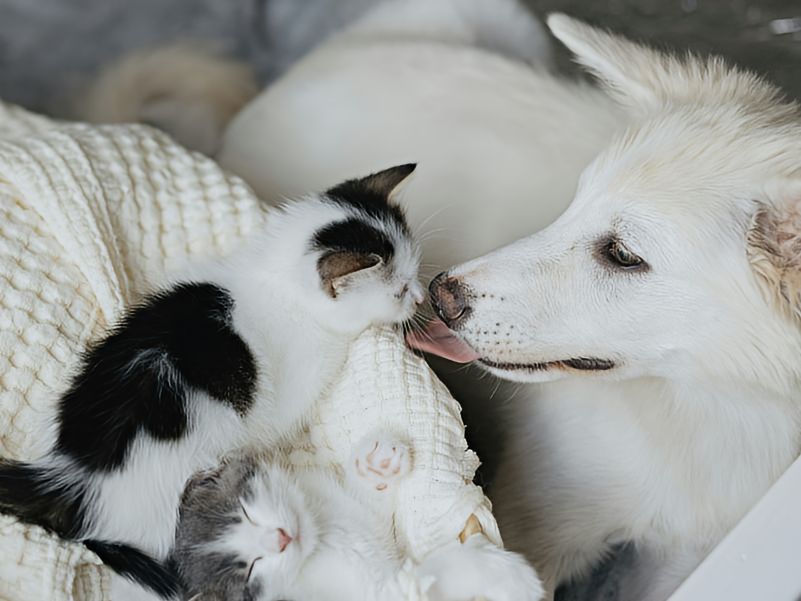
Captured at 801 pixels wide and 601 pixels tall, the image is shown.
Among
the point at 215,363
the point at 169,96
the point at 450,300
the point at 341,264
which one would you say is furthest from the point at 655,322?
the point at 169,96

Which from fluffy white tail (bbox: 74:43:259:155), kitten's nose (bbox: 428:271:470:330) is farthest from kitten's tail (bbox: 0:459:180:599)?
fluffy white tail (bbox: 74:43:259:155)

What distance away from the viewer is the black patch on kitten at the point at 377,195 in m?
1.02

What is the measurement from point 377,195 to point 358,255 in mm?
108

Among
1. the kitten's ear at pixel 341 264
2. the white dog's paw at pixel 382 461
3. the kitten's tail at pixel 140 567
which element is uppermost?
the kitten's ear at pixel 341 264

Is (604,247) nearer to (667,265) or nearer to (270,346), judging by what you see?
(667,265)

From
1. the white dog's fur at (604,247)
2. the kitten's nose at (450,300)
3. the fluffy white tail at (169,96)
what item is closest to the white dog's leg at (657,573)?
the white dog's fur at (604,247)

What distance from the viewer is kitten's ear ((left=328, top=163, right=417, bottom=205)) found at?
103 cm

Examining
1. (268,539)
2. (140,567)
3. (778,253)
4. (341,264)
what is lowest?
(140,567)

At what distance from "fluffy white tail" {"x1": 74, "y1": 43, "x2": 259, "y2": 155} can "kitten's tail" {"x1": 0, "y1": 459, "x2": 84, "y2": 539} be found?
79cm

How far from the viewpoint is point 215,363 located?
2.93ft

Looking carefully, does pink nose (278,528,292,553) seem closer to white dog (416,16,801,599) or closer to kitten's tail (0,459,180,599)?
kitten's tail (0,459,180,599)

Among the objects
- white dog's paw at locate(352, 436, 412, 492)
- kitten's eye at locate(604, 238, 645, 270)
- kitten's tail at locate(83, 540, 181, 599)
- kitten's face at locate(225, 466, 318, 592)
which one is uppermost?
kitten's eye at locate(604, 238, 645, 270)

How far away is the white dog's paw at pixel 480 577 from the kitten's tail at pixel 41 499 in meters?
0.31

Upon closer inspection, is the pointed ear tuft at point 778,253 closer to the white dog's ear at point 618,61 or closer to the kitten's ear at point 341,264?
the white dog's ear at point 618,61
